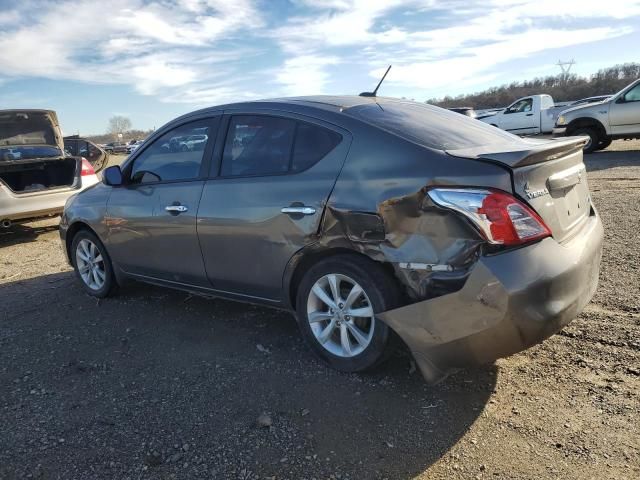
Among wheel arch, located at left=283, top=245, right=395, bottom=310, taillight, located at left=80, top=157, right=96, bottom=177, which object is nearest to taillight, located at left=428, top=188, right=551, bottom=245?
wheel arch, located at left=283, top=245, right=395, bottom=310

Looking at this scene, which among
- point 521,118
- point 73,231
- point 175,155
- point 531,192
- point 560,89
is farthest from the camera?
point 560,89

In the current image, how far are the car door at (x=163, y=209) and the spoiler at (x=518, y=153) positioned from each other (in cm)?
198

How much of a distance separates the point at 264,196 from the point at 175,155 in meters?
1.21

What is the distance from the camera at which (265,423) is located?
9.48 feet

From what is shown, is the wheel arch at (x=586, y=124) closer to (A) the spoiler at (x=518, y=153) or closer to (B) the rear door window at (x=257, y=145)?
(A) the spoiler at (x=518, y=153)

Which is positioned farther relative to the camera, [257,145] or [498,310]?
[257,145]

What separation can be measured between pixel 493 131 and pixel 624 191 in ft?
19.2

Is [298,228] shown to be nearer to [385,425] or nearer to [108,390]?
[385,425]

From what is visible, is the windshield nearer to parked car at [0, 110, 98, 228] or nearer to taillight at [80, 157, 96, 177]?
parked car at [0, 110, 98, 228]

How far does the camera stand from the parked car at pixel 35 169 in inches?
301

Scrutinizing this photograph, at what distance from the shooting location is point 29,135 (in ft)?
31.0

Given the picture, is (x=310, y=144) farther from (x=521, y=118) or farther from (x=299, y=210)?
(x=521, y=118)

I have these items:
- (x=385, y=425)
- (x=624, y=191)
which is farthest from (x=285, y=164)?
(x=624, y=191)

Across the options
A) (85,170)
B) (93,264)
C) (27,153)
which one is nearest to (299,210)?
(93,264)
